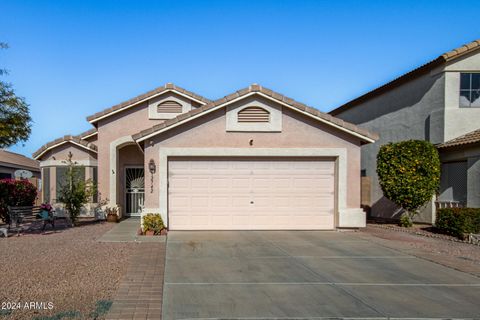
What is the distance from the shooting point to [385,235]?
13.0m

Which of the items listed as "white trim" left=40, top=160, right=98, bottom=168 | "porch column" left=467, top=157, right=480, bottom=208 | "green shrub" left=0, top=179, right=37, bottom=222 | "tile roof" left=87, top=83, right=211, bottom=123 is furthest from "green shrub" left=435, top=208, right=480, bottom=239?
"green shrub" left=0, top=179, right=37, bottom=222

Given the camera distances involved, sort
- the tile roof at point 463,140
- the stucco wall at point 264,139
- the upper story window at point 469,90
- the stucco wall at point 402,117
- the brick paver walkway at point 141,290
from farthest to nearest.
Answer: the stucco wall at point 402,117 < the upper story window at point 469,90 < the tile roof at point 463,140 < the stucco wall at point 264,139 < the brick paver walkway at point 141,290

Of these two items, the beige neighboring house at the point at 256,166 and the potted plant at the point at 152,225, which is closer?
the potted plant at the point at 152,225

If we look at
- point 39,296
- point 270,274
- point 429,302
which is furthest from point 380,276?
point 39,296

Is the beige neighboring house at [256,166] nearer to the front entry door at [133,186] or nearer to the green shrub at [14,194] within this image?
the front entry door at [133,186]

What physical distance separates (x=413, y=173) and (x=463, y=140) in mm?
2029

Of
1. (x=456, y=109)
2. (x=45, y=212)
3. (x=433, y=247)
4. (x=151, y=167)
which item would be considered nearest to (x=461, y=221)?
(x=433, y=247)

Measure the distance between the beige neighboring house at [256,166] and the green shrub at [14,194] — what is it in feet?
25.6

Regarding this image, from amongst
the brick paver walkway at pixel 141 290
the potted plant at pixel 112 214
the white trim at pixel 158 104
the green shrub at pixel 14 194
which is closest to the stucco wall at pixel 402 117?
the white trim at pixel 158 104

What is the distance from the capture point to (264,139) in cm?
1324

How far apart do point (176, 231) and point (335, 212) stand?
5057 mm

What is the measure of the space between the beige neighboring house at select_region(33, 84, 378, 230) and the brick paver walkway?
156 inches

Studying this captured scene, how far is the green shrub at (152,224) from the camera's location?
12148 millimetres

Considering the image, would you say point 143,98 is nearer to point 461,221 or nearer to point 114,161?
point 114,161
